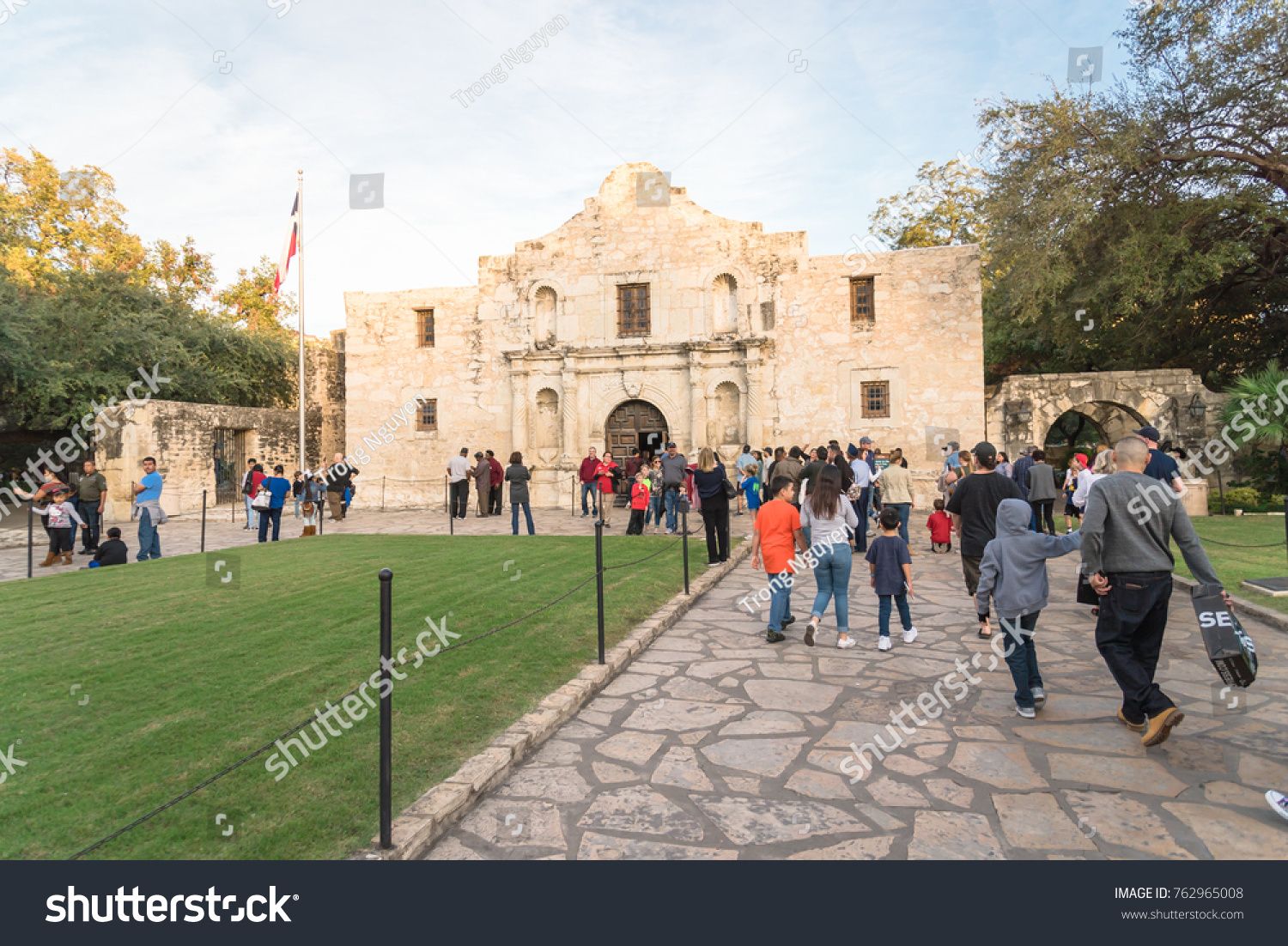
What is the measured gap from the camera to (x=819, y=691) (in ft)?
19.2

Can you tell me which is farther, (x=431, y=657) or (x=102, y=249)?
(x=102, y=249)

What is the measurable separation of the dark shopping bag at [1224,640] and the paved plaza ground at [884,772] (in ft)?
1.79

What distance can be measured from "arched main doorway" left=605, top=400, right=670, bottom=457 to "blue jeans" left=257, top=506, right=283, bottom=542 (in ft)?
35.4

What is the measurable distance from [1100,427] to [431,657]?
22.1 meters

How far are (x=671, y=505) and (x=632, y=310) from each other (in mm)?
10053

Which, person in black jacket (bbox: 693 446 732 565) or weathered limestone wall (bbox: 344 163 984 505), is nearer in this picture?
person in black jacket (bbox: 693 446 732 565)

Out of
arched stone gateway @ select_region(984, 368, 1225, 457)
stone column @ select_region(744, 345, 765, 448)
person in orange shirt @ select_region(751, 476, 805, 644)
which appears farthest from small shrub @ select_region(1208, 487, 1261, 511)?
person in orange shirt @ select_region(751, 476, 805, 644)

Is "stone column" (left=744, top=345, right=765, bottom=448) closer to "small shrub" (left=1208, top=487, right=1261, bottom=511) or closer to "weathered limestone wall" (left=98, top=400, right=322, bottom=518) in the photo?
"small shrub" (left=1208, top=487, right=1261, bottom=511)

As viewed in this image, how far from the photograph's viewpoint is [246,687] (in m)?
5.50

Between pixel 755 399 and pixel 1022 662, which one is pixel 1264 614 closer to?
pixel 1022 662

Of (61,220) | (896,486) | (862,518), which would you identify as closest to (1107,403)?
(862,518)

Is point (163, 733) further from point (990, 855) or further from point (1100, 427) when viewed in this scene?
point (1100, 427)

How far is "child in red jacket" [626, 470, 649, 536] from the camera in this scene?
1492cm

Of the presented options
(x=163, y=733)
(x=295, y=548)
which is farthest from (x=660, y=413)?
(x=163, y=733)
